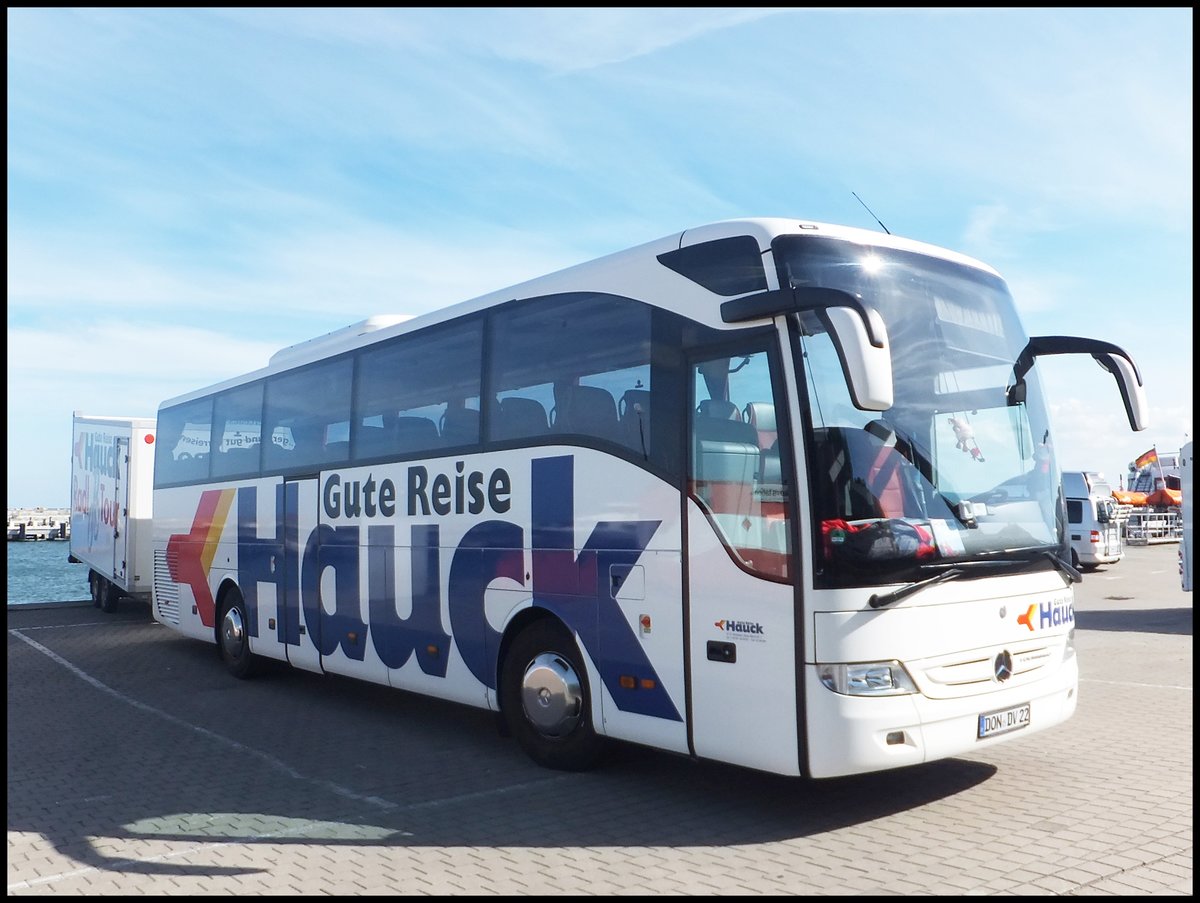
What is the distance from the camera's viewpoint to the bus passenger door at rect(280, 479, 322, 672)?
11039 millimetres

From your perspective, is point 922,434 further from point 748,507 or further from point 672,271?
point 672,271

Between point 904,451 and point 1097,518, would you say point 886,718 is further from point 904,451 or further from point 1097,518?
point 1097,518

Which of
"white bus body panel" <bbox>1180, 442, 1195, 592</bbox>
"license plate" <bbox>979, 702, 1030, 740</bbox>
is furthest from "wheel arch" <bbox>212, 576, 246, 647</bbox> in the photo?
"white bus body panel" <bbox>1180, 442, 1195, 592</bbox>

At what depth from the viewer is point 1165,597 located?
22.6 m

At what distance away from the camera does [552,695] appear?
25.2ft

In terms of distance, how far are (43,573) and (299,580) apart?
70618 millimetres

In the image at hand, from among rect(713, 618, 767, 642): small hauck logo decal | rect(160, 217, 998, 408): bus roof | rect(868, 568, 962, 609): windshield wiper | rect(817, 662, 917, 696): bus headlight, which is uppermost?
rect(160, 217, 998, 408): bus roof

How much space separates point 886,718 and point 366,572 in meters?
5.59

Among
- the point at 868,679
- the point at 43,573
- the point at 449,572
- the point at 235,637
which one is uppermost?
the point at 449,572

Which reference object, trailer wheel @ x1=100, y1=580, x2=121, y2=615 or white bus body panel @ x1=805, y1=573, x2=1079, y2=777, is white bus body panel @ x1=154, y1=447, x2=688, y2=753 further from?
trailer wheel @ x1=100, y1=580, x2=121, y2=615

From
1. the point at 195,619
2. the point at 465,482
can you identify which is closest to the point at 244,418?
Answer: the point at 195,619

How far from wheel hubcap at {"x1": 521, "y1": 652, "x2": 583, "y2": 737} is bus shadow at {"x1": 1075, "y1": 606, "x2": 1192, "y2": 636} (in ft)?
39.9

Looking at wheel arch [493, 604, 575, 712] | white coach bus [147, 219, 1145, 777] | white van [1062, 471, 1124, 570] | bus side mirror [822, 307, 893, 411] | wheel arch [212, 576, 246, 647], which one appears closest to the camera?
bus side mirror [822, 307, 893, 411]

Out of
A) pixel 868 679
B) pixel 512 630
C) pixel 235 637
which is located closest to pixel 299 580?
pixel 235 637
